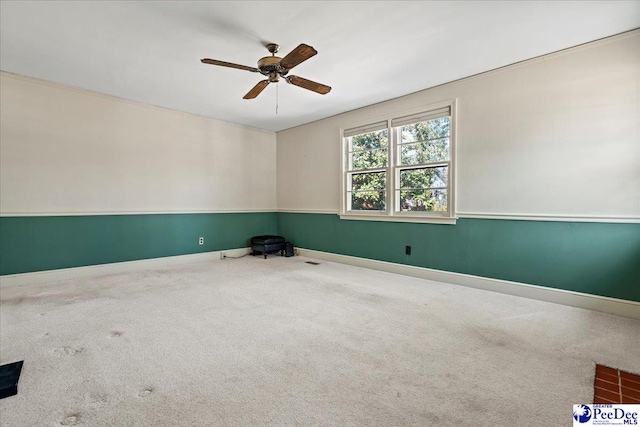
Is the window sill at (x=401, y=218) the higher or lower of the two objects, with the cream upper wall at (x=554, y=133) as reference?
lower

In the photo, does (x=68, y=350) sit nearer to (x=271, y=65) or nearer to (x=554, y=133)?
(x=271, y=65)

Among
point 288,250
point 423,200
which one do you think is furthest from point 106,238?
point 423,200

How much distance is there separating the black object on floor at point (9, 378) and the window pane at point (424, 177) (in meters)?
4.29

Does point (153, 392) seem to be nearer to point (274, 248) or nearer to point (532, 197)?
point (532, 197)

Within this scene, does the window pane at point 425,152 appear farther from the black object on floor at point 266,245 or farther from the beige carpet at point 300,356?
the black object on floor at point 266,245

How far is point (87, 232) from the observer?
4.21 meters

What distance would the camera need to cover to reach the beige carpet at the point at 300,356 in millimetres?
1478

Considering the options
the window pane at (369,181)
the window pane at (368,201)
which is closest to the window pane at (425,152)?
the window pane at (369,181)

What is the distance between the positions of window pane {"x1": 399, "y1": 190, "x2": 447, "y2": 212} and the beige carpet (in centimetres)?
118

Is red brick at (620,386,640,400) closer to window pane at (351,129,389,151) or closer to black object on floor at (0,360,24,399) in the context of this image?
black object on floor at (0,360,24,399)

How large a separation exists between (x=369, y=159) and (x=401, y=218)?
1160 mm

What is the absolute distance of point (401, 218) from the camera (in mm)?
4422

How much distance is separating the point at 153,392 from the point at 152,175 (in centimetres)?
403

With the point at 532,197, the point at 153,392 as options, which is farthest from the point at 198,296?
the point at 532,197
